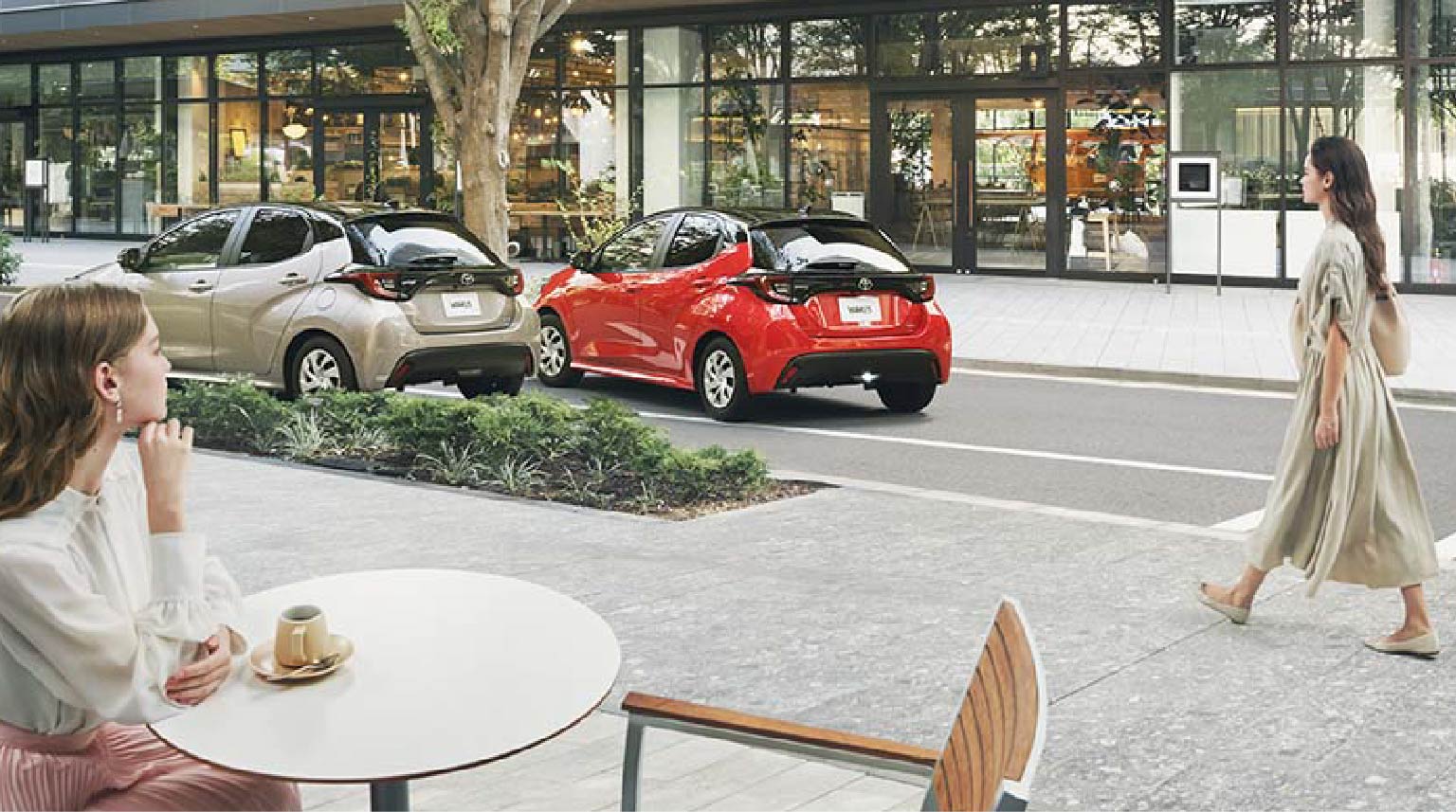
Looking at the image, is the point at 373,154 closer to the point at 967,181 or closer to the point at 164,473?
the point at 967,181

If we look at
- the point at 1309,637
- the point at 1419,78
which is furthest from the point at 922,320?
the point at 1419,78

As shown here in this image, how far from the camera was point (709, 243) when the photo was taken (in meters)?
14.1

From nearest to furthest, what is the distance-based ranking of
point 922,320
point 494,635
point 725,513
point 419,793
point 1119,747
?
point 494,635 < point 419,793 < point 1119,747 < point 725,513 < point 922,320

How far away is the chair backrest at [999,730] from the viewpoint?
2330 millimetres

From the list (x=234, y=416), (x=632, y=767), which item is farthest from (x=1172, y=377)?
(x=632, y=767)

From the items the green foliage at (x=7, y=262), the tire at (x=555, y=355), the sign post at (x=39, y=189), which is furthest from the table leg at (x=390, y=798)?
the sign post at (x=39, y=189)

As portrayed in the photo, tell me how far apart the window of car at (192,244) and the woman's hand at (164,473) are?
38.8 ft

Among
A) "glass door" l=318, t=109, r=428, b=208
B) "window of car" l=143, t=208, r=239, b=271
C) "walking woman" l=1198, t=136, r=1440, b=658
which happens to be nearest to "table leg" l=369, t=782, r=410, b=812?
"walking woman" l=1198, t=136, r=1440, b=658

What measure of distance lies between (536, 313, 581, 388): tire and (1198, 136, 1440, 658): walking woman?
31.3ft

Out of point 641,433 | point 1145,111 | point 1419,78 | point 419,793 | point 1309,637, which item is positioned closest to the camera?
point 419,793

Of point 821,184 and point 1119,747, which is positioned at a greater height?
point 821,184

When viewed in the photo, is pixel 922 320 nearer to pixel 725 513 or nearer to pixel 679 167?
pixel 725 513

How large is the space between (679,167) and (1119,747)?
26.3 meters

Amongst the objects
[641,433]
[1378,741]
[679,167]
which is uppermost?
[679,167]
